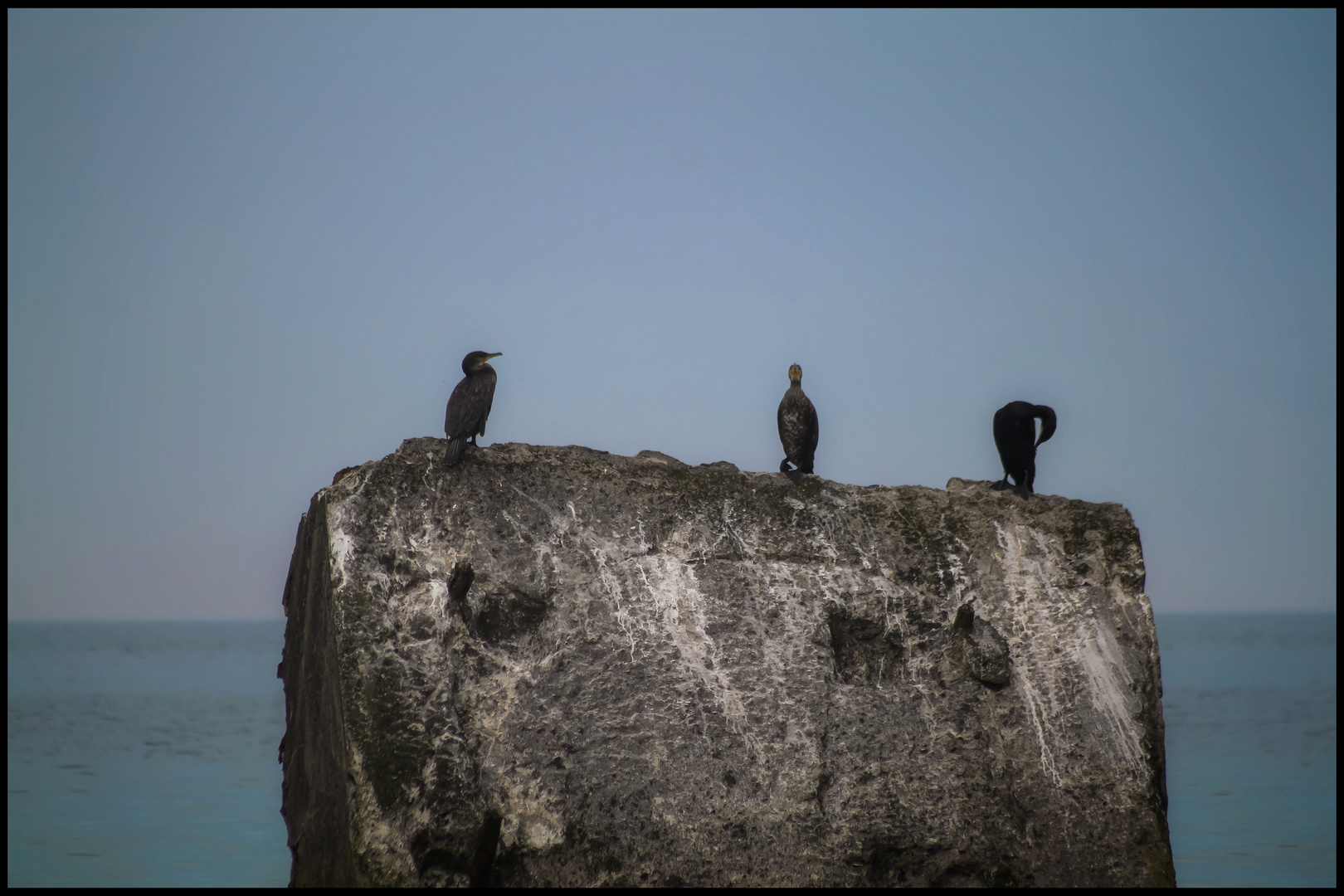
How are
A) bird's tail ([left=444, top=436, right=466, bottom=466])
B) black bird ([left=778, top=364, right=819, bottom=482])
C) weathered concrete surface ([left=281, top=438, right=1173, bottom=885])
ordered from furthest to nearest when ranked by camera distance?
black bird ([left=778, top=364, right=819, bottom=482]) → bird's tail ([left=444, top=436, right=466, bottom=466]) → weathered concrete surface ([left=281, top=438, right=1173, bottom=885])

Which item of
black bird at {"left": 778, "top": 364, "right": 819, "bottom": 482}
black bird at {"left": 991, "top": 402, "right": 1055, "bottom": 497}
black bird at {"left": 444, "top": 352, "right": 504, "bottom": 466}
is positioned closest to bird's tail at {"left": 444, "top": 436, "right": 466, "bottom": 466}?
black bird at {"left": 444, "top": 352, "right": 504, "bottom": 466}

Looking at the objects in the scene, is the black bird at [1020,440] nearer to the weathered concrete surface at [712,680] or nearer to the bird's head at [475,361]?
the weathered concrete surface at [712,680]

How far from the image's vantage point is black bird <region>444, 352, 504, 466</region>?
5.81 metres

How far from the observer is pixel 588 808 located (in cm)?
547

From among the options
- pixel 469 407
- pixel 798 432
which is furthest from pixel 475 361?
pixel 798 432

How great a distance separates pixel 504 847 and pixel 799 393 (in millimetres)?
2963

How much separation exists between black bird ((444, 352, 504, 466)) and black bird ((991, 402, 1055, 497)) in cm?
289

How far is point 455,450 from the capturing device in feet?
18.8

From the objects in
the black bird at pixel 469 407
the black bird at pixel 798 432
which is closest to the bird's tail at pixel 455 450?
the black bird at pixel 469 407

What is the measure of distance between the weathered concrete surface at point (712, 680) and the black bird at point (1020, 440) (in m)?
0.17

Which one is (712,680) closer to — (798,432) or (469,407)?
(798,432)

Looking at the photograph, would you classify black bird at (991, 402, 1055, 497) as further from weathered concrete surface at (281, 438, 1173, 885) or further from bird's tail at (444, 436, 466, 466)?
bird's tail at (444, 436, 466, 466)

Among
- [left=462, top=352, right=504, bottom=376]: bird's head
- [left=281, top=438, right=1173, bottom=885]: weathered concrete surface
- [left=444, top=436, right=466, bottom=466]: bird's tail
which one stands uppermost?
[left=462, top=352, right=504, bottom=376]: bird's head

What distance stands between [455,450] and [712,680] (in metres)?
1.73
